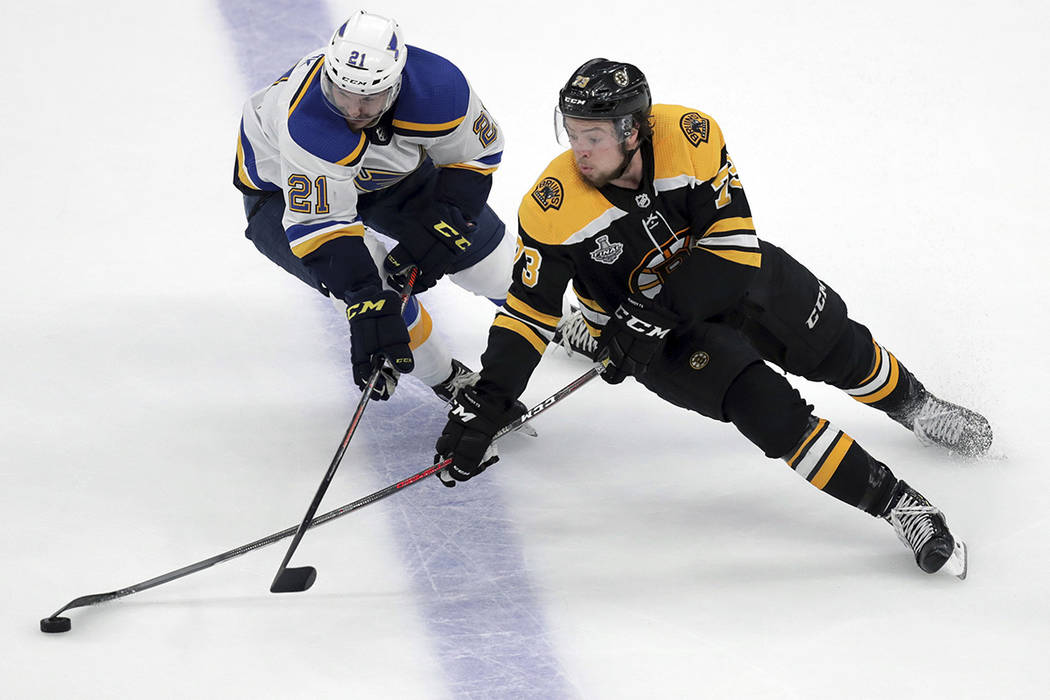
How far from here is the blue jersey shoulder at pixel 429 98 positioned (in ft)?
11.2

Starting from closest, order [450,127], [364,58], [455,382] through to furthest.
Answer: [364,58] < [450,127] < [455,382]

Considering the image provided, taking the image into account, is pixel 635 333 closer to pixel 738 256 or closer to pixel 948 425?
pixel 738 256

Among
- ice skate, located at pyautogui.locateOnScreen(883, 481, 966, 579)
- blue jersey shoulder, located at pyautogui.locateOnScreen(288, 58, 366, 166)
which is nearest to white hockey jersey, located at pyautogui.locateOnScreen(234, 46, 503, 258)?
blue jersey shoulder, located at pyautogui.locateOnScreen(288, 58, 366, 166)

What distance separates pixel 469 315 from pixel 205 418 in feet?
3.33

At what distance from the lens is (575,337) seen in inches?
158

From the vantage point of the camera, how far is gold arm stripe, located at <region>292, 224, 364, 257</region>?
3314mm

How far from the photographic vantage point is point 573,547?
320 cm

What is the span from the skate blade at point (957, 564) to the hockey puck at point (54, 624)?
2.12 metres

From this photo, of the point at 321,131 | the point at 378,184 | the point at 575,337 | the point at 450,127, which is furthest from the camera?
the point at 575,337

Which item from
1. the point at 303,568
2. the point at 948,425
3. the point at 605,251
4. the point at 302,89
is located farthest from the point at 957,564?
the point at 302,89

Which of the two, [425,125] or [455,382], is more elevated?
[425,125]

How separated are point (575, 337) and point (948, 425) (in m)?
1.22

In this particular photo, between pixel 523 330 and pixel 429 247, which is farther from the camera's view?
pixel 429 247

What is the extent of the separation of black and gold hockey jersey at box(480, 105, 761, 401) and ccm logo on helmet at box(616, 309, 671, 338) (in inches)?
2.6
